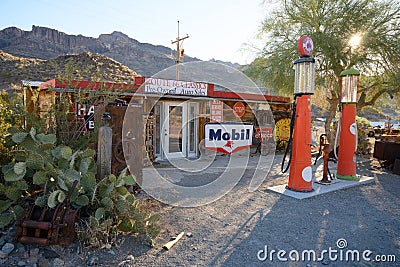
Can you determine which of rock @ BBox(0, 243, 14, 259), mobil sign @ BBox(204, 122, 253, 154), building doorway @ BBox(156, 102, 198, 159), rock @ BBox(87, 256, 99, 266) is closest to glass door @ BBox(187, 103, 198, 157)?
building doorway @ BBox(156, 102, 198, 159)

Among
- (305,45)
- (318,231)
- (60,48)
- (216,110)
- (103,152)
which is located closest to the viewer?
(318,231)

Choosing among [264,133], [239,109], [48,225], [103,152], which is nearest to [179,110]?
[239,109]

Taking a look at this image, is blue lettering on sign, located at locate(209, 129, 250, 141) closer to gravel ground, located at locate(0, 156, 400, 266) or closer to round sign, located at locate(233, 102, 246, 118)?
gravel ground, located at locate(0, 156, 400, 266)

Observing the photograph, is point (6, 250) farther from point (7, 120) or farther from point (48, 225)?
point (7, 120)

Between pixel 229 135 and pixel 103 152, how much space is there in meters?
2.98

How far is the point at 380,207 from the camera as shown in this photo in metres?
4.99

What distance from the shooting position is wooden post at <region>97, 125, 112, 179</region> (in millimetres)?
4062

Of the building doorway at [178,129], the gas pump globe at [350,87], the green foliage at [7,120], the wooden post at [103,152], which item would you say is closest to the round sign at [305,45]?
the gas pump globe at [350,87]

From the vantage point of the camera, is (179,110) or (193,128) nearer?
(179,110)

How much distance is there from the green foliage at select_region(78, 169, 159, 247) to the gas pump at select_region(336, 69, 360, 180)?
16.4 feet

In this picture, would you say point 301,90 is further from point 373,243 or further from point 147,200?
point 147,200

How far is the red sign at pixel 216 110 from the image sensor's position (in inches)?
402

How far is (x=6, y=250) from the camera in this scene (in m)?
2.95

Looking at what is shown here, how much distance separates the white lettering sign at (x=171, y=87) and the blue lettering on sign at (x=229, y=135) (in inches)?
125
